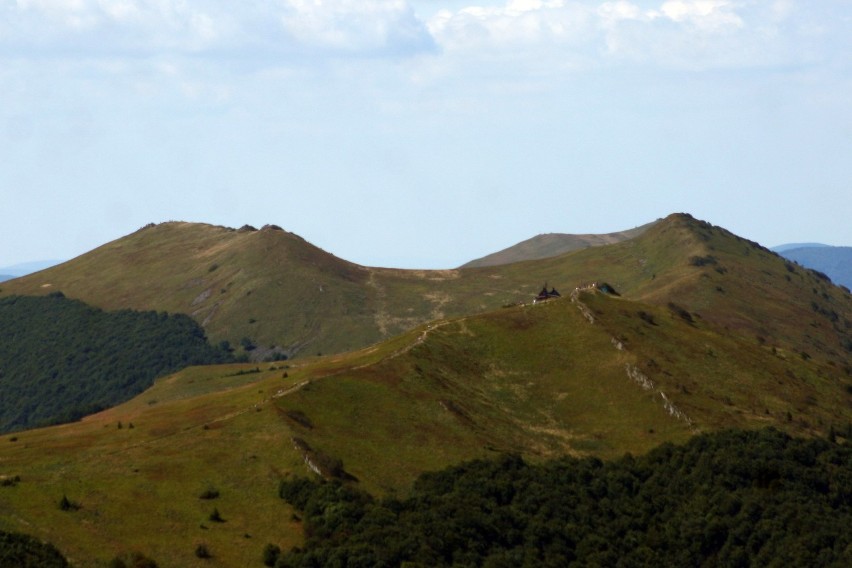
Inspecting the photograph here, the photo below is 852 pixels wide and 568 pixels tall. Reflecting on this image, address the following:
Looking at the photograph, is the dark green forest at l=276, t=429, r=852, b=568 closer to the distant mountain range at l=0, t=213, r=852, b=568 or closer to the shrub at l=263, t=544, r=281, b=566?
the shrub at l=263, t=544, r=281, b=566

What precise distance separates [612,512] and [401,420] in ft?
88.3

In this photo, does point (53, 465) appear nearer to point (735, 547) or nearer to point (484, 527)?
point (484, 527)

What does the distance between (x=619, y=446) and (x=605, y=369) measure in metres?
18.1

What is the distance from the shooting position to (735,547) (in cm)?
11275

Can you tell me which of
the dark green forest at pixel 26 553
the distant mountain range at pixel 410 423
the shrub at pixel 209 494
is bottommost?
the dark green forest at pixel 26 553

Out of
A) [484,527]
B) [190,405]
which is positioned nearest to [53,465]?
[190,405]

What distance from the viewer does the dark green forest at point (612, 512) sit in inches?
3888

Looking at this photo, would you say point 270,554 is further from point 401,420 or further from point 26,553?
point 401,420

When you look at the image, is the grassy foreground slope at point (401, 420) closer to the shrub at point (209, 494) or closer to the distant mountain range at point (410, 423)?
the distant mountain range at point (410, 423)

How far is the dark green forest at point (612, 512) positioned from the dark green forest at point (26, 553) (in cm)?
1800

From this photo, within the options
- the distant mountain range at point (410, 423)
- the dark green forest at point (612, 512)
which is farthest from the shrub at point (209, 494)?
the dark green forest at point (612, 512)

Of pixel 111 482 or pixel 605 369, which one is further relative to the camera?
pixel 605 369

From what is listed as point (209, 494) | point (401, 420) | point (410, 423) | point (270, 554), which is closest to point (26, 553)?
point (270, 554)

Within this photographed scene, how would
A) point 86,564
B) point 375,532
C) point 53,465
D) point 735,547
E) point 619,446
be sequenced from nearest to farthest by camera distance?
point 86,564, point 375,532, point 53,465, point 735,547, point 619,446
